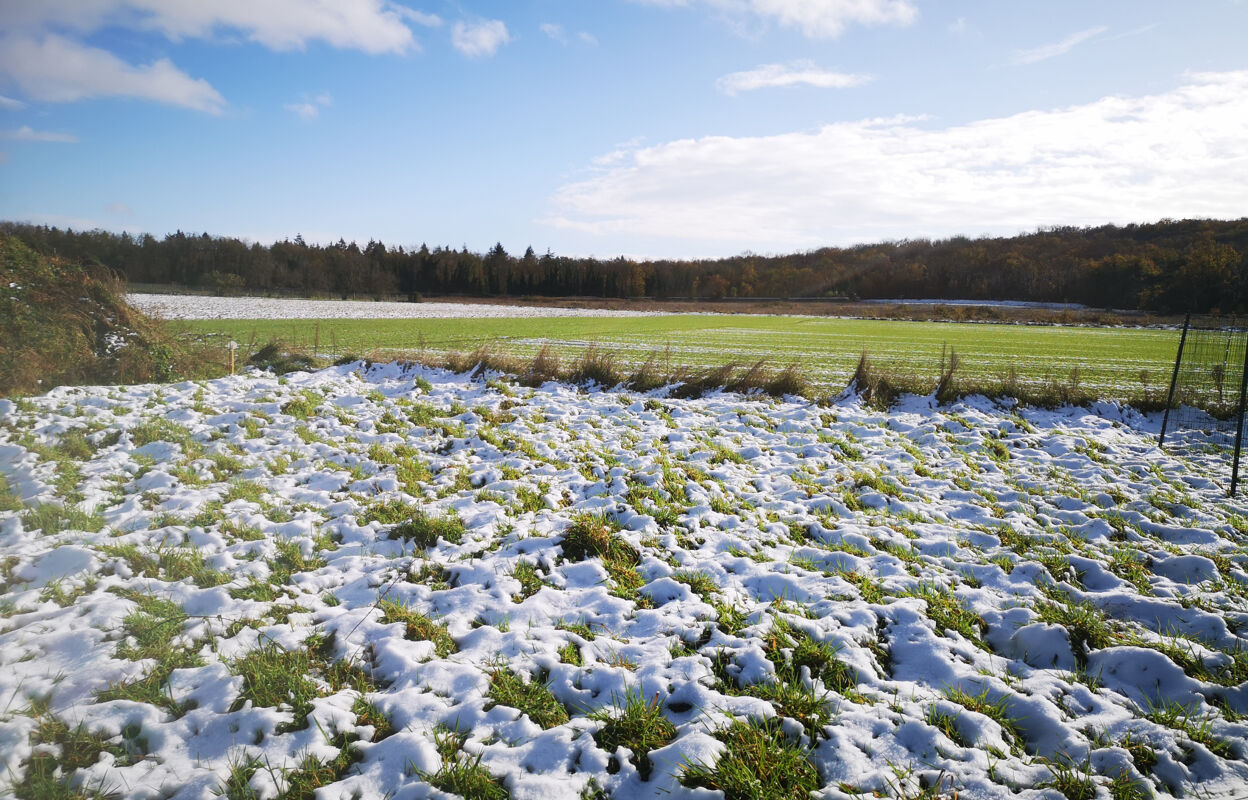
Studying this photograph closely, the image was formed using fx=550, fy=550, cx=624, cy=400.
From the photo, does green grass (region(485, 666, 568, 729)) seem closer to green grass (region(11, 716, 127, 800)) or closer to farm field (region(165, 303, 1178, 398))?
green grass (region(11, 716, 127, 800))

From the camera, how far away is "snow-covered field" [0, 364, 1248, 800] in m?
3.22

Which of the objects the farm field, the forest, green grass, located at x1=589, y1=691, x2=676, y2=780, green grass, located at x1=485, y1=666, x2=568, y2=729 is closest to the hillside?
the farm field

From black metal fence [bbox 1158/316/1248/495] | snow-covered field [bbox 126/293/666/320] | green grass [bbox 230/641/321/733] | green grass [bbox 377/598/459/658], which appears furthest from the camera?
snow-covered field [bbox 126/293/666/320]

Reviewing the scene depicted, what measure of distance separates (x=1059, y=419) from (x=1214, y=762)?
40.8ft

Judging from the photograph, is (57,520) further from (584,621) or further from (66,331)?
(66,331)

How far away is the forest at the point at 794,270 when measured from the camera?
86688 mm

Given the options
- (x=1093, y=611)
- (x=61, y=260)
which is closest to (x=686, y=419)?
Result: (x=1093, y=611)

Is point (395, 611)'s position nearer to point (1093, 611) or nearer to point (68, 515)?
point (68, 515)

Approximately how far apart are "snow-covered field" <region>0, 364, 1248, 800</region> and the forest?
A: 8664cm

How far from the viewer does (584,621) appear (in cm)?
477

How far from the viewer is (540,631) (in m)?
4.53

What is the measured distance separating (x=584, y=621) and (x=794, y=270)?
173 meters

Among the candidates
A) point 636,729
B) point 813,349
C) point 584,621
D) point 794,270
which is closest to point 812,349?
point 813,349

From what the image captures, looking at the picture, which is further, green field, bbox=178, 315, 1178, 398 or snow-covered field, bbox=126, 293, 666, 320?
snow-covered field, bbox=126, 293, 666, 320
